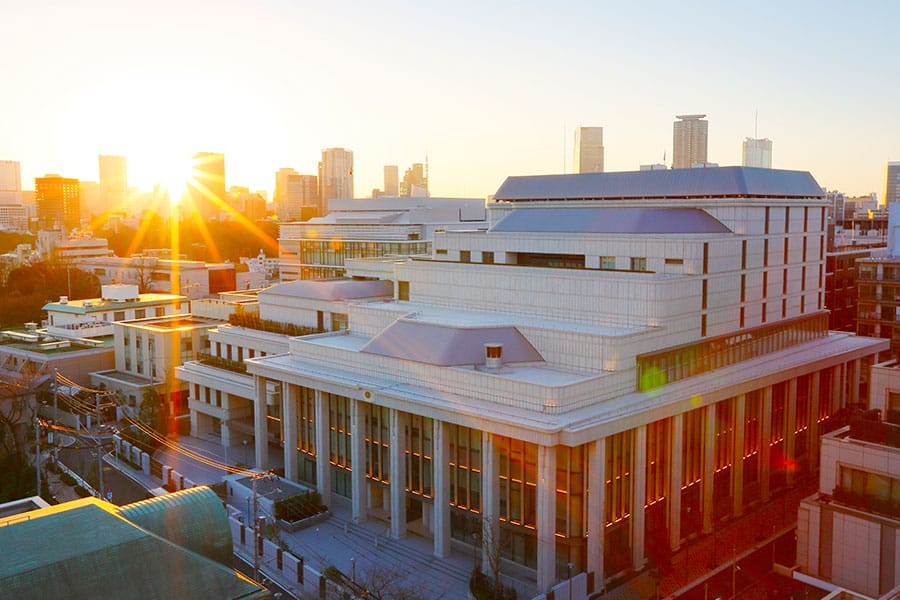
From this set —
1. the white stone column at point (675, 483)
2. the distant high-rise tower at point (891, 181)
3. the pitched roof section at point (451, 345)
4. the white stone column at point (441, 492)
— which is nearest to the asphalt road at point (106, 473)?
the pitched roof section at point (451, 345)

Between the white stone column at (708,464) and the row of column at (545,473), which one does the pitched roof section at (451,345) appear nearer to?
the row of column at (545,473)

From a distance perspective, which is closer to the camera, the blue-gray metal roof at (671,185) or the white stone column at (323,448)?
the white stone column at (323,448)

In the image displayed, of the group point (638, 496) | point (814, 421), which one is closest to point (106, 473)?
point (638, 496)

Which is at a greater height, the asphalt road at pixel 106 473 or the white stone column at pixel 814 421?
the white stone column at pixel 814 421

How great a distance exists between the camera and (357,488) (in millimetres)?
44188

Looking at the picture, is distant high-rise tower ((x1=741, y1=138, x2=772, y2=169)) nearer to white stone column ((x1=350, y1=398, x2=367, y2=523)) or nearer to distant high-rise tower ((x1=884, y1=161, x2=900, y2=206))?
white stone column ((x1=350, y1=398, x2=367, y2=523))

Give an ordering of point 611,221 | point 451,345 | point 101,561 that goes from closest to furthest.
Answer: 1. point 101,561
2. point 451,345
3. point 611,221

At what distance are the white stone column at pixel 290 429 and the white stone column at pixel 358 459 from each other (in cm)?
619

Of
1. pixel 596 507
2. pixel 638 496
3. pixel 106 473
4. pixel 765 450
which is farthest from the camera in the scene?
pixel 106 473

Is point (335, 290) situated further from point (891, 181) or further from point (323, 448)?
point (891, 181)

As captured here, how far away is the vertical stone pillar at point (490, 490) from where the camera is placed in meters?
37.6

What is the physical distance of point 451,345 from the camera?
41781 millimetres

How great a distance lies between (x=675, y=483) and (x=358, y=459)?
17089 millimetres

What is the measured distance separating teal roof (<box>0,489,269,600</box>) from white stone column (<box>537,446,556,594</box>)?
14078 mm
